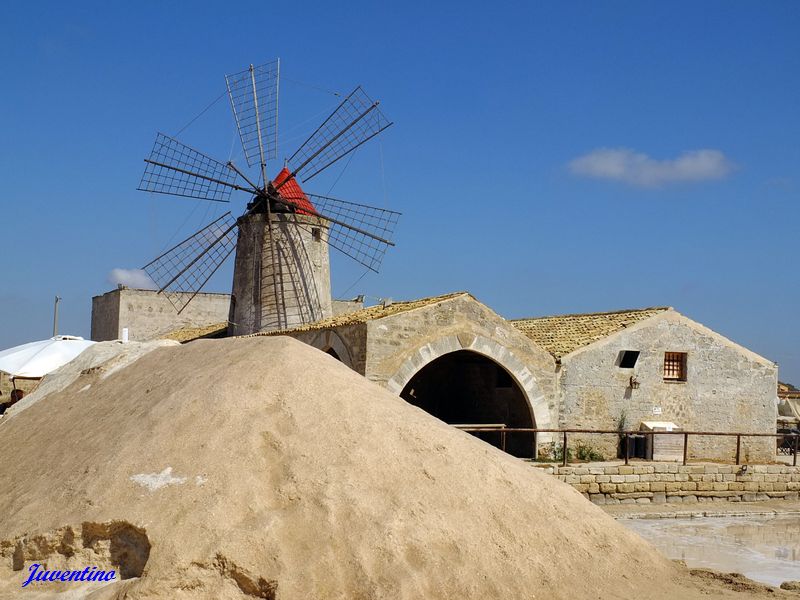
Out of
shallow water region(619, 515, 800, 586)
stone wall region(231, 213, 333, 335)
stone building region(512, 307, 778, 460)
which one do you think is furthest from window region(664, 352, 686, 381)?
stone wall region(231, 213, 333, 335)

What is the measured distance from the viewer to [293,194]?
1900 cm

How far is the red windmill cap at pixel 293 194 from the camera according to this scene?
18.8m

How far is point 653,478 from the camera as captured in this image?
14164 millimetres

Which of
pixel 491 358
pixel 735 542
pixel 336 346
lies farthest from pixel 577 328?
pixel 735 542

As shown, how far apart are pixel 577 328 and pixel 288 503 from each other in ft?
41.6

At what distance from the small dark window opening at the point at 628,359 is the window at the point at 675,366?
0.84m

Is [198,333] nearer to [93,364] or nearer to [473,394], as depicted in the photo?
[473,394]

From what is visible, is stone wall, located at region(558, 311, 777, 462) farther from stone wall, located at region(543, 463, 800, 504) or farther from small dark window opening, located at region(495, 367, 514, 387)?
small dark window opening, located at region(495, 367, 514, 387)

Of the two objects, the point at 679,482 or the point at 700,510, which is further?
the point at 679,482

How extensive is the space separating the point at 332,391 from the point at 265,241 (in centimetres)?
1210

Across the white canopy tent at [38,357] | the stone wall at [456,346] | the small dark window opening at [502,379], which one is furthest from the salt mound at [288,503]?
Answer: the small dark window opening at [502,379]

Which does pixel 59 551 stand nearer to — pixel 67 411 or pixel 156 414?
pixel 156 414

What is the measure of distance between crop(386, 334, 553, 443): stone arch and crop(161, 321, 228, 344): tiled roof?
663 cm

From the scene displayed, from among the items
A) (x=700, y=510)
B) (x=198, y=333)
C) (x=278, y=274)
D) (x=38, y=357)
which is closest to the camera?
(x=38, y=357)
